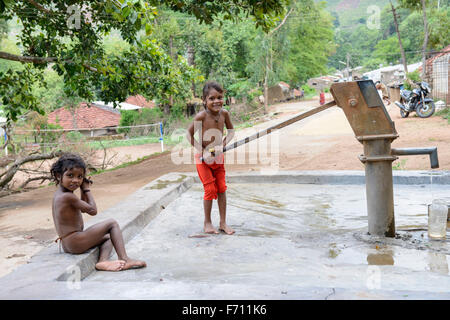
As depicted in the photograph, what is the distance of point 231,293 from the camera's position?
6.74ft

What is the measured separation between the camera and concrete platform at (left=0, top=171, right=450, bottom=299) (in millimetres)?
2172

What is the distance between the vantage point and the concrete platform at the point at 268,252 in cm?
217

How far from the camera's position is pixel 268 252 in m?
3.25

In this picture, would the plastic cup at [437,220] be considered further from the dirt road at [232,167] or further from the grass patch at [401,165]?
the grass patch at [401,165]

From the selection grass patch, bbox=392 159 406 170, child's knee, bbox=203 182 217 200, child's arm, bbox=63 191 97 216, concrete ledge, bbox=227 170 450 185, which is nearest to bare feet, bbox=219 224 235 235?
child's knee, bbox=203 182 217 200

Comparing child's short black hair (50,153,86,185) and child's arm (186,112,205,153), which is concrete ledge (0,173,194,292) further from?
child's arm (186,112,205,153)

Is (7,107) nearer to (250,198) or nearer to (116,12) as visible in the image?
(116,12)

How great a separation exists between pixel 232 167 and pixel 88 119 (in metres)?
28.5

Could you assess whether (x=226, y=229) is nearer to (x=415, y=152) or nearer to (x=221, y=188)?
(x=221, y=188)

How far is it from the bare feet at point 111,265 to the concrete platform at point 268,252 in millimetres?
43

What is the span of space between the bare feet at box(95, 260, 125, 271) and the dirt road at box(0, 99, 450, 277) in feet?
3.38

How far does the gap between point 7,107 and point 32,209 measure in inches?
59.8

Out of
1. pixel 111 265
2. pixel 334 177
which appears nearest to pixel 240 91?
pixel 334 177

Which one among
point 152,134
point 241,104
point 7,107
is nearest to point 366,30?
point 241,104
